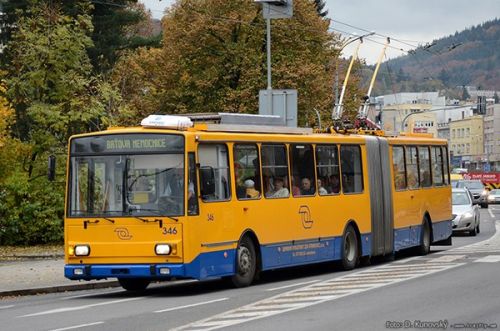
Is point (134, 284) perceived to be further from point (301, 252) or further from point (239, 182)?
point (301, 252)

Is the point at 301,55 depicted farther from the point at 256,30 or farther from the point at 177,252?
the point at 177,252

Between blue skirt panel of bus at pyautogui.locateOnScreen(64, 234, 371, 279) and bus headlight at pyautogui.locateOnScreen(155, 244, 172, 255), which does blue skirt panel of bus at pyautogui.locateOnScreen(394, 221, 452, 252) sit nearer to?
blue skirt panel of bus at pyautogui.locateOnScreen(64, 234, 371, 279)

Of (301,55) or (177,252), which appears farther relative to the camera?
(301,55)

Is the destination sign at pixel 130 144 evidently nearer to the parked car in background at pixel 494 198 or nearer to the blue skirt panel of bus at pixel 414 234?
the blue skirt panel of bus at pixel 414 234

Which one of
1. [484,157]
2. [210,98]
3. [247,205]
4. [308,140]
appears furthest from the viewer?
[484,157]

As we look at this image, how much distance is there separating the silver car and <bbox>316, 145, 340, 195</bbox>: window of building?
16243mm

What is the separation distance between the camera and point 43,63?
3584 cm

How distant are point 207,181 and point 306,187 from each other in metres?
3.90

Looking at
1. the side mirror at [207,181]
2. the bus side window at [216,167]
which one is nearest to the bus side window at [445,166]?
the bus side window at [216,167]

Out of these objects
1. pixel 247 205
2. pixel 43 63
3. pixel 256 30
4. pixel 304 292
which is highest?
pixel 256 30

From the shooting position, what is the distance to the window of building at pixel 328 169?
22453 millimetres

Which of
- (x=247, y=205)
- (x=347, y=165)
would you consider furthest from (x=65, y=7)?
(x=247, y=205)

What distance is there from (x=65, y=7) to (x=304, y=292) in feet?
122

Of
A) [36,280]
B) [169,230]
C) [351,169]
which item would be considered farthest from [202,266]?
[351,169]
